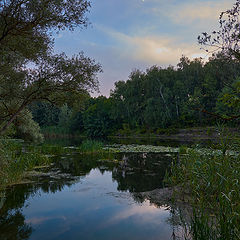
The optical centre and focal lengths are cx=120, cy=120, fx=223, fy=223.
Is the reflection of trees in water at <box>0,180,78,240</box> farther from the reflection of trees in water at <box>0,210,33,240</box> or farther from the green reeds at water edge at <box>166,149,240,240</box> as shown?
the green reeds at water edge at <box>166,149,240,240</box>

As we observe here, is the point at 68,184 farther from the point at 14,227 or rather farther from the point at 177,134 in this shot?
the point at 177,134

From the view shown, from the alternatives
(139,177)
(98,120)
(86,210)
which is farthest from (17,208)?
(98,120)

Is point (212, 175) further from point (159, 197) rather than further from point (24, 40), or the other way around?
point (24, 40)

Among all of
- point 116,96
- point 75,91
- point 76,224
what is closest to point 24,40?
point 75,91

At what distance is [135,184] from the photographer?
11328mm

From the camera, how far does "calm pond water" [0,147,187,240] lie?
635cm

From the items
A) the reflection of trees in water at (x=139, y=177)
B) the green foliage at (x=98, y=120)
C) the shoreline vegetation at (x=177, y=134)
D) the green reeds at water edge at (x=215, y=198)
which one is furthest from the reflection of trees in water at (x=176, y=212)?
the green foliage at (x=98, y=120)

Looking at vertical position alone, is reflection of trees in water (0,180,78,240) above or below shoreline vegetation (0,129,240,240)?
below

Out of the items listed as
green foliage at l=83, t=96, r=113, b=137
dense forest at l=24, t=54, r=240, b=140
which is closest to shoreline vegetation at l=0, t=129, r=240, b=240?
dense forest at l=24, t=54, r=240, b=140

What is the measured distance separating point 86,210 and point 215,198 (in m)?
4.46

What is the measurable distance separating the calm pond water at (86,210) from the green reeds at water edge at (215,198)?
1.10m

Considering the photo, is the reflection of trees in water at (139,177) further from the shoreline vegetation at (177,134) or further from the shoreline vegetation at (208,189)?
the shoreline vegetation at (177,134)

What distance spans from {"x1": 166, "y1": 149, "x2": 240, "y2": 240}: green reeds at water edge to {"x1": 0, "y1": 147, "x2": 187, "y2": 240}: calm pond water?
43.4 inches

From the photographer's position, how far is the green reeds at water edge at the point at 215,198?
14.1 feet
